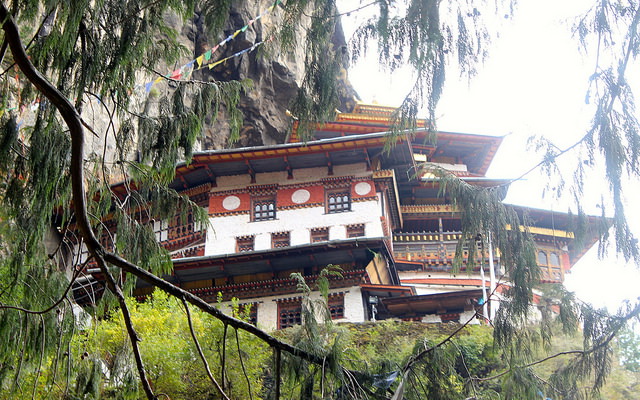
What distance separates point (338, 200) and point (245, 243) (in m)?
3.26

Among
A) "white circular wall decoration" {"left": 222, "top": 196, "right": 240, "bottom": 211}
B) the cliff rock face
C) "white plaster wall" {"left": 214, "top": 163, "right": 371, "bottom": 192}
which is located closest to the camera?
"white circular wall decoration" {"left": 222, "top": 196, "right": 240, "bottom": 211}

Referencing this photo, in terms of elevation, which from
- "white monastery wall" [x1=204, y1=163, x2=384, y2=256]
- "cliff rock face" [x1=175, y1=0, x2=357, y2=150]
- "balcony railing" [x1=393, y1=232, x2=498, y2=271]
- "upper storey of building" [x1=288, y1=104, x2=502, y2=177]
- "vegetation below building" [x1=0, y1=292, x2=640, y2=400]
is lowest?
"vegetation below building" [x1=0, y1=292, x2=640, y2=400]

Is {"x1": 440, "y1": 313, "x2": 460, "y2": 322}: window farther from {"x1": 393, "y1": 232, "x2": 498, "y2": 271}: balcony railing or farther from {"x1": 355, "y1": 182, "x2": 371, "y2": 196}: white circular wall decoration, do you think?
{"x1": 393, "y1": 232, "x2": 498, "y2": 271}: balcony railing

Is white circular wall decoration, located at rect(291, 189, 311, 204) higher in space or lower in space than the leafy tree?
higher

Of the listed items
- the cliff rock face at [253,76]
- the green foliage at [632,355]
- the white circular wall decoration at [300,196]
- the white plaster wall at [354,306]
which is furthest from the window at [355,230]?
the cliff rock face at [253,76]

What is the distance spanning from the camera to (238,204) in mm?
24500

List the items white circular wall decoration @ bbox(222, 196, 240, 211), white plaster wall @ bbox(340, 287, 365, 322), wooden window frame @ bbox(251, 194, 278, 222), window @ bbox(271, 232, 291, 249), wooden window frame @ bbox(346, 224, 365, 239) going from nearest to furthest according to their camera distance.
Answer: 1. white plaster wall @ bbox(340, 287, 365, 322)
2. wooden window frame @ bbox(346, 224, 365, 239)
3. window @ bbox(271, 232, 291, 249)
4. wooden window frame @ bbox(251, 194, 278, 222)
5. white circular wall decoration @ bbox(222, 196, 240, 211)

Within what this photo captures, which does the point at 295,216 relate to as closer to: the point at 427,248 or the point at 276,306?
the point at 276,306

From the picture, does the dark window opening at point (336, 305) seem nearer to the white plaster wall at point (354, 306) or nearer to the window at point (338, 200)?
the white plaster wall at point (354, 306)

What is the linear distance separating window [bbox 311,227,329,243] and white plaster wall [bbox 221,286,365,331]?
2.46m

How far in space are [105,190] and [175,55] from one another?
153 cm

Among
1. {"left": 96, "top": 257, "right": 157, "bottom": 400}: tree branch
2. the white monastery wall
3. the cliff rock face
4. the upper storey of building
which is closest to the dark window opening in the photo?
the white monastery wall

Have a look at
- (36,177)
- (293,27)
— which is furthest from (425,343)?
(36,177)

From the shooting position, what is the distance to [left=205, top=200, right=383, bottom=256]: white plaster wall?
2347cm
